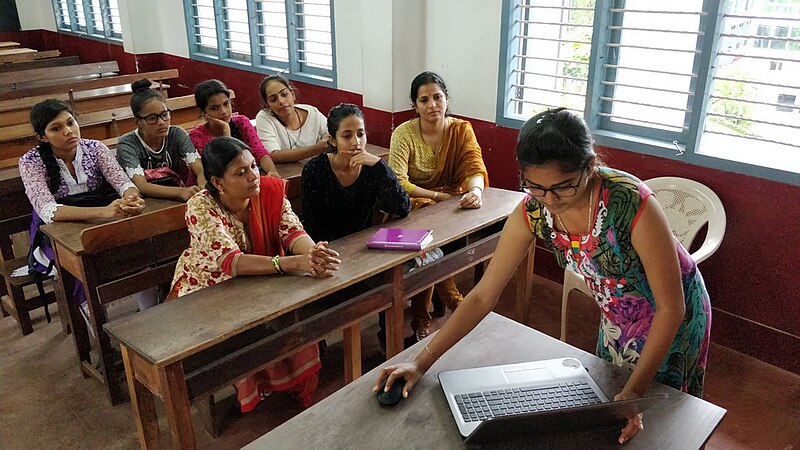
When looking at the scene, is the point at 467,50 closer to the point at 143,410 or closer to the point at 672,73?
the point at 672,73

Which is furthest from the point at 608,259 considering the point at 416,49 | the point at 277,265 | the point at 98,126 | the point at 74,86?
the point at 74,86

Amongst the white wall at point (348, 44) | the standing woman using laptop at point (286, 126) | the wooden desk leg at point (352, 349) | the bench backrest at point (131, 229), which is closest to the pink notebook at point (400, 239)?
the wooden desk leg at point (352, 349)

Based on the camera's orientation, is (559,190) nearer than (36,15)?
Yes

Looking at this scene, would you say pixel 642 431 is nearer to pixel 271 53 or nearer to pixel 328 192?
pixel 328 192

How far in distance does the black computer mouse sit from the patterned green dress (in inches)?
19.5

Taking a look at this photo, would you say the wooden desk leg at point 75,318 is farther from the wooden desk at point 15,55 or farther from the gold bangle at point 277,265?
the wooden desk at point 15,55

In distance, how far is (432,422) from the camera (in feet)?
4.21

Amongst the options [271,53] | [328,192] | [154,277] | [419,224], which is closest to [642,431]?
[419,224]

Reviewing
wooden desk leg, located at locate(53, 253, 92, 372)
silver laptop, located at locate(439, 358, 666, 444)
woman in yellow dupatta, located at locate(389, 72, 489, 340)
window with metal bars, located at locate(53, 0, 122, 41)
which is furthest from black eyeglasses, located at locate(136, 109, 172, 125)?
window with metal bars, located at locate(53, 0, 122, 41)

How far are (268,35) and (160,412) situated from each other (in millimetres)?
3368

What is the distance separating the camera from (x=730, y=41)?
2.71 metres

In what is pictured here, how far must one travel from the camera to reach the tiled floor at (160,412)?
2447mm

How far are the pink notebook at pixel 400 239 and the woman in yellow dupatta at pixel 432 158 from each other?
1.92 ft

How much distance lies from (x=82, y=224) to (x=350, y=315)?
1264 millimetres
